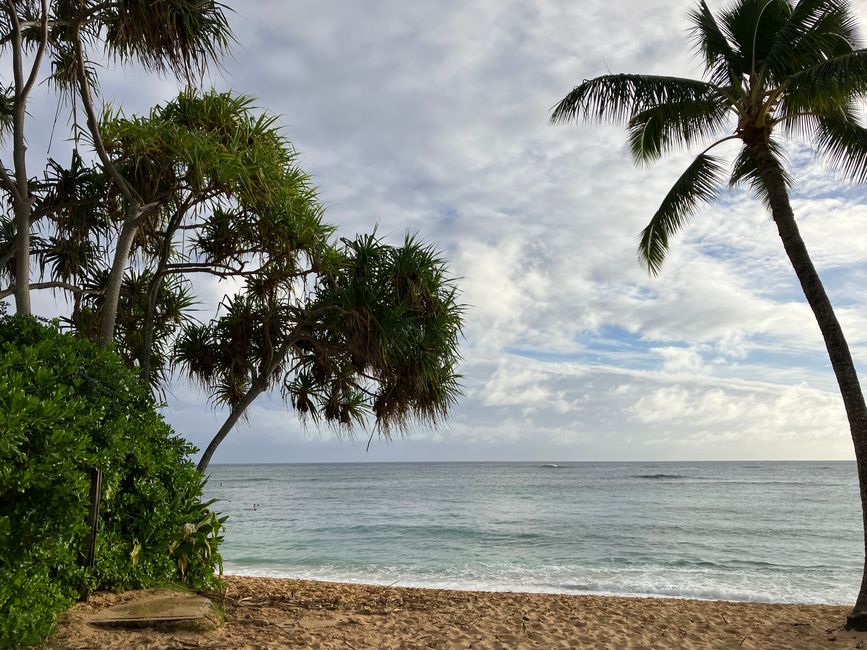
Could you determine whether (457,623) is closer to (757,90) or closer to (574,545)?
(757,90)

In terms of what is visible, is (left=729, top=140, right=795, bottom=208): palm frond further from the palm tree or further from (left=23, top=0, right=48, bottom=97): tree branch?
(left=23, top=0, right=48, bottom=97): tree branch

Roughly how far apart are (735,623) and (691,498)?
32.6 m

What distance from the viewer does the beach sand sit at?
4695 millimetres

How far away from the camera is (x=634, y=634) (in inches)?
239

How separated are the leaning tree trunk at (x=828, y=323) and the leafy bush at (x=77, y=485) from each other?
6.37m

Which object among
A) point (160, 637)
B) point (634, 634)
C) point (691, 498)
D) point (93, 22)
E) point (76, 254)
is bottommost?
point (691, 498)

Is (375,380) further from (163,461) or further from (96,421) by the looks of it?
(96,421)


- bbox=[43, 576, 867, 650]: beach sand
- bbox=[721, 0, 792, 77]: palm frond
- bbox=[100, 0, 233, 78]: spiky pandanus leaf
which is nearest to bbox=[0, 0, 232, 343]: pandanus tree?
bbox=[100, 0, 233, 78]: spiky pandanus leaf

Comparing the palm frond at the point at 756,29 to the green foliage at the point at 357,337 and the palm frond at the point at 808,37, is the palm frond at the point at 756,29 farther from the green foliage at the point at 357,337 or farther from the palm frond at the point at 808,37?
the green foliage at the point at 357,337

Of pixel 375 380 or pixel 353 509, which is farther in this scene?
pixel 353 509

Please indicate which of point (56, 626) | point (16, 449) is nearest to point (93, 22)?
point (16, 449)

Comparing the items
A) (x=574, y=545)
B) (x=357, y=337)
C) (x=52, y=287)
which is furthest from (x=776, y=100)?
(x=574, y=545)

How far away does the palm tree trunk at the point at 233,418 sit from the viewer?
7425mm

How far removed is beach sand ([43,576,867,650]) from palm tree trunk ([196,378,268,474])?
150 centimetres
